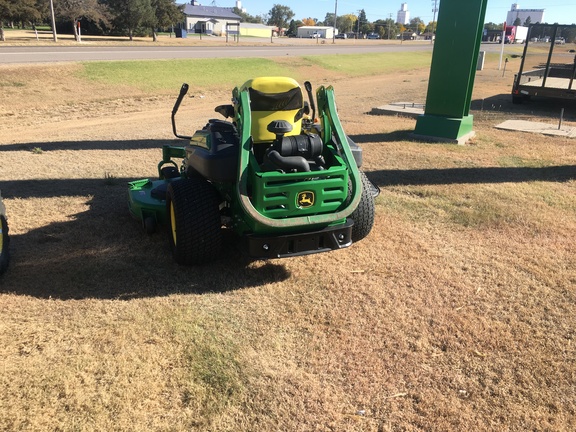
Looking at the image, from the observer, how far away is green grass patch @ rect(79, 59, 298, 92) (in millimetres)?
16064

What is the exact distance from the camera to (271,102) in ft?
13.4

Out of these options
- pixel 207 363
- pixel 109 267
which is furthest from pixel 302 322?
pixel 109 267

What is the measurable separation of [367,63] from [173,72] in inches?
585

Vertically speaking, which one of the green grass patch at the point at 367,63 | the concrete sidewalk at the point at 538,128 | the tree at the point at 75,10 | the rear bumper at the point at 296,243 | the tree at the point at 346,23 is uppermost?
the tree at the point at 346,23

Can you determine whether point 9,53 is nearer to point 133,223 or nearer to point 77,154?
point 77,154

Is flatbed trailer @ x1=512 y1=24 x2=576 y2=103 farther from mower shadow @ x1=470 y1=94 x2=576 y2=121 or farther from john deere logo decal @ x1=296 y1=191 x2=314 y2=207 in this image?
john deere logo decal @ x1=296 y1=191 x2=314 y2=207

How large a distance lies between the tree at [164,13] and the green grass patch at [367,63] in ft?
64.7

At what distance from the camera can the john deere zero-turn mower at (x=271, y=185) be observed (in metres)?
3.61

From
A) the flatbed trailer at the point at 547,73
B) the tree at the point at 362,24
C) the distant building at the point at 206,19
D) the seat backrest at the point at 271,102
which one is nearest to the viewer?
the seat backrest at the point at 271,102

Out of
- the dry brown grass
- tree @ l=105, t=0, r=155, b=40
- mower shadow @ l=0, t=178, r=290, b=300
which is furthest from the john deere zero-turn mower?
tree @ l=105, t=0, r=155, b=40

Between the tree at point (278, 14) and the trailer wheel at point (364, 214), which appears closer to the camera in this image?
the trailer wheel at point (364, 214)

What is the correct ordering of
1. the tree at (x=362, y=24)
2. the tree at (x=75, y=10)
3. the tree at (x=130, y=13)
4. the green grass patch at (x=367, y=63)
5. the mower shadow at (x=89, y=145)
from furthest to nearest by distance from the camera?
1. the tree at (x=362, y=24)
2. the tree at (x=130, y=13)
3. the tree at (x=75, y=10)
4. the green grass patch at (x=367, y=63)
5. the mower shadow at (x=89, y=145)

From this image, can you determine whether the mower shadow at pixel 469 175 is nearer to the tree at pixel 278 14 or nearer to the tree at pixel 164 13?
the tree at pixel 164 13

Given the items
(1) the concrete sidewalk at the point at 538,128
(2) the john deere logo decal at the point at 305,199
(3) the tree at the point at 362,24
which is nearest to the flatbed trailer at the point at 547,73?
(1) the concrete sidewalk at the point at 538,128
